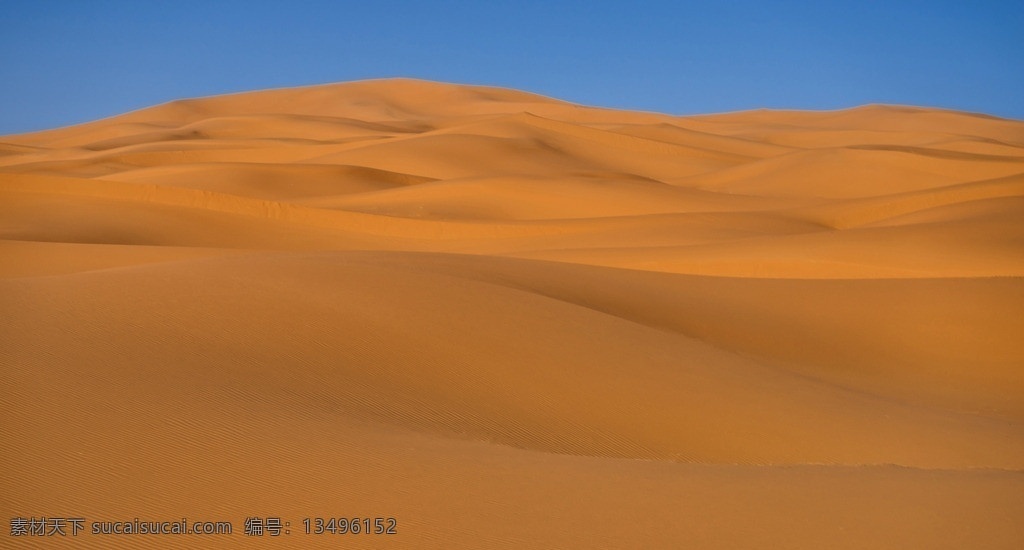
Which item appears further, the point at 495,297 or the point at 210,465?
the point at 495,297

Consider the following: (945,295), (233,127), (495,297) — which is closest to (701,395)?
(495,297)

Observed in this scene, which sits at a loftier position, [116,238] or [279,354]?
[116,238]

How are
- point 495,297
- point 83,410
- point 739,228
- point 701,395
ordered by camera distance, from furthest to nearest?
point 739,228 → point 495,297 → point 701,395 → point 83,410

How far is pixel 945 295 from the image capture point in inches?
510

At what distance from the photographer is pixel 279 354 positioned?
7.36m

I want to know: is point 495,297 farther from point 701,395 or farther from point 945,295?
point 945,295

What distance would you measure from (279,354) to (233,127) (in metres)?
67.0

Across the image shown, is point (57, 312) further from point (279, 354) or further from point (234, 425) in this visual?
point (234, 425)

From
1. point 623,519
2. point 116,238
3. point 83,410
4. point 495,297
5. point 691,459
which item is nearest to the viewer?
point 623,519

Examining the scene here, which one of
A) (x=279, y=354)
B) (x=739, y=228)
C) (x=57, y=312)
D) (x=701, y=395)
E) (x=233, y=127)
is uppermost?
(x=233, y=127)

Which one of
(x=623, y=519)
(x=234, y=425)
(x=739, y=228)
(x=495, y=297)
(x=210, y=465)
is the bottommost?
(x=623, y=519)

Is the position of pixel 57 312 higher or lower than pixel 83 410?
higher

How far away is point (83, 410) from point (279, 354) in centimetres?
201

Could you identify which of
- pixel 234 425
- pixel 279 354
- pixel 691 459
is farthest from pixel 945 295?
pixel 234 425
